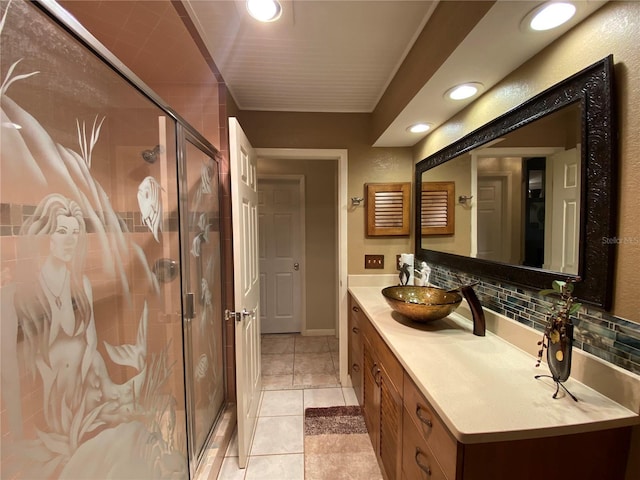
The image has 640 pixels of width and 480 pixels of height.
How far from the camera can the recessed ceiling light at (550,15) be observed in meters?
0.78

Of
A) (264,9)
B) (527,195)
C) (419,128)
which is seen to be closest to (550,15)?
(527,195)

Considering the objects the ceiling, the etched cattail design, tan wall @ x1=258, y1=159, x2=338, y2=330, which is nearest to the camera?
the ceiling

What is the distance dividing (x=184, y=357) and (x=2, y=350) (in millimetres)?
840

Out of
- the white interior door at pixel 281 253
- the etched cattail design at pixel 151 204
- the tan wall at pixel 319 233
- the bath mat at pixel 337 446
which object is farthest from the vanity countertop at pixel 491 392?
the white interior door at pixel 281 253

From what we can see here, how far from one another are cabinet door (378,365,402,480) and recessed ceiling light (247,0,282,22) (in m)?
1.75

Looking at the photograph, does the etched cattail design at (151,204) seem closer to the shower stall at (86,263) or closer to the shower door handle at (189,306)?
the shower stall at (86,263)

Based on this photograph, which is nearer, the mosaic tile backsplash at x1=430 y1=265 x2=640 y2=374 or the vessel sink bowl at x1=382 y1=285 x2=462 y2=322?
the mosaic tile backsplash at x1=430 y1=265 x2=640 y2=374

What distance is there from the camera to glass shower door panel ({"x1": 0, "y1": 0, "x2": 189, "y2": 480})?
60 cm

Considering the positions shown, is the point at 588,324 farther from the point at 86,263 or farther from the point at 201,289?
the point at 201,289

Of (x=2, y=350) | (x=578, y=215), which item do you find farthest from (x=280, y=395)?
(x=578, y=215)

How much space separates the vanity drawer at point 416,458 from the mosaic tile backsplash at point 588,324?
608 millimetres

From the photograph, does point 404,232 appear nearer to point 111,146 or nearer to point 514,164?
point 514,164

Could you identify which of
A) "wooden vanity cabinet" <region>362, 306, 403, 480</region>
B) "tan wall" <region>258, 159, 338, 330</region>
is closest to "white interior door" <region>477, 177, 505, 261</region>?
"wooden vanity cabinet" <region>362, 306, 403, 480</region>

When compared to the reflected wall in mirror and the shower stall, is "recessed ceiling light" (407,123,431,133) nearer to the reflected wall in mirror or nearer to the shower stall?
the reflected wall in mirror
